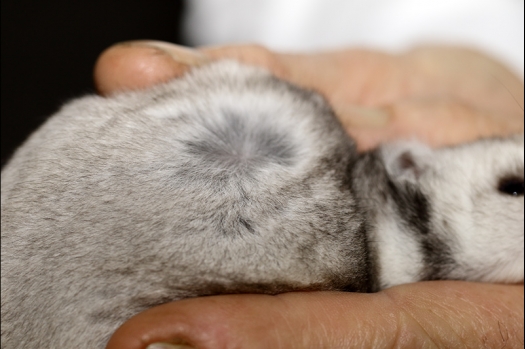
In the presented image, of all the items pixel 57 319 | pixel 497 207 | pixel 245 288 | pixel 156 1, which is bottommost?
pixel 57 319

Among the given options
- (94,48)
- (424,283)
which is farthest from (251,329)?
(94,48)

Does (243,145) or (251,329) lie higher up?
(243,145)

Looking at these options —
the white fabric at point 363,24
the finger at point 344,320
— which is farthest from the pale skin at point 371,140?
the white fabric at point 363,24

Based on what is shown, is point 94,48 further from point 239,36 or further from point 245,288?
point 245,288

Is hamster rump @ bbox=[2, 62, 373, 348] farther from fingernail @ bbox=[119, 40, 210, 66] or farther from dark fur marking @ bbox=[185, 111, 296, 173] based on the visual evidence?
fingernail @ bbox=[119, 40, 210, 66]

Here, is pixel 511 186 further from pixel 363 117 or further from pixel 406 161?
pixel 363 117

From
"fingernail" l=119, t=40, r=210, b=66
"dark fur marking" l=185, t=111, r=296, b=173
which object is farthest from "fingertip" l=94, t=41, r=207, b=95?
"dark fur marking" l=185, t=111, r=296, b=173

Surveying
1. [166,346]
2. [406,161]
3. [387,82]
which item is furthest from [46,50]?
[166,346]
